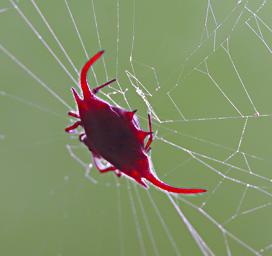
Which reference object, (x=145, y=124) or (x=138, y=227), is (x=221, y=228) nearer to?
(x=138, y=227)

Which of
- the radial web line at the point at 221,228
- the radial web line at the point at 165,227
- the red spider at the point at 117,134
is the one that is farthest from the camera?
the radial web line at the point at 165,227

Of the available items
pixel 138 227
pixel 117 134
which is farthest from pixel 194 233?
pixel 117 134

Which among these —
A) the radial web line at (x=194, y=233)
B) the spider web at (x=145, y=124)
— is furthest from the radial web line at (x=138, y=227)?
the radial web line at (x=194, y=233)

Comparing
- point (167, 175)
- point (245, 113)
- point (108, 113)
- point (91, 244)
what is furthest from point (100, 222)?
point (108, 113)

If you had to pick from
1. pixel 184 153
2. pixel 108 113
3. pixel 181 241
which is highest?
pixel 108 113

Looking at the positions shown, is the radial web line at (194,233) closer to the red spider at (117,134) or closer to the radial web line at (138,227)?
the radial web line at (138,227)

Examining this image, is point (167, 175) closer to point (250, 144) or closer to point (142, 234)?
point (250, 144)
